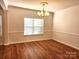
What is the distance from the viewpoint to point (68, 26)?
460 centimetres

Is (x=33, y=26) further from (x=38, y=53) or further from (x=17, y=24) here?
(x=38, y=53)

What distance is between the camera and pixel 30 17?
548 cm

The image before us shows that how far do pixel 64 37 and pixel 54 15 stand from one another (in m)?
2.21

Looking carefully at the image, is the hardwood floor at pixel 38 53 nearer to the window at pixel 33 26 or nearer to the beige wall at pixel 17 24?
the beige wall at pixel 17 24

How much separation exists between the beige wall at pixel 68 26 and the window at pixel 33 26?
1.29 m

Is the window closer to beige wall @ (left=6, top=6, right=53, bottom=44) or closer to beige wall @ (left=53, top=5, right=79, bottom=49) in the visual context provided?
beige wall @ (left=6, top=6, right=53, bottom=44)

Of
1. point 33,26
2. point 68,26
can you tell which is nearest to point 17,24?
point 33,26

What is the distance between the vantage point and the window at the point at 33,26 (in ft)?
18.0

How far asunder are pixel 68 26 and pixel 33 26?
8.54ft

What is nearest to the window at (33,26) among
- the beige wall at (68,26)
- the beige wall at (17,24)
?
the beige wall at (17,24)

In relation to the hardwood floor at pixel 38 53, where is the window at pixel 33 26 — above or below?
above

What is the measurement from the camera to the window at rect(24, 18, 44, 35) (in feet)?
18.0

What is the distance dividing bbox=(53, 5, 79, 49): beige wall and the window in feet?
4.22

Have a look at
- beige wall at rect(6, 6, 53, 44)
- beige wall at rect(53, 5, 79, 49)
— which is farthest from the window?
beige wall at rect(53, 5, 79, 49)
